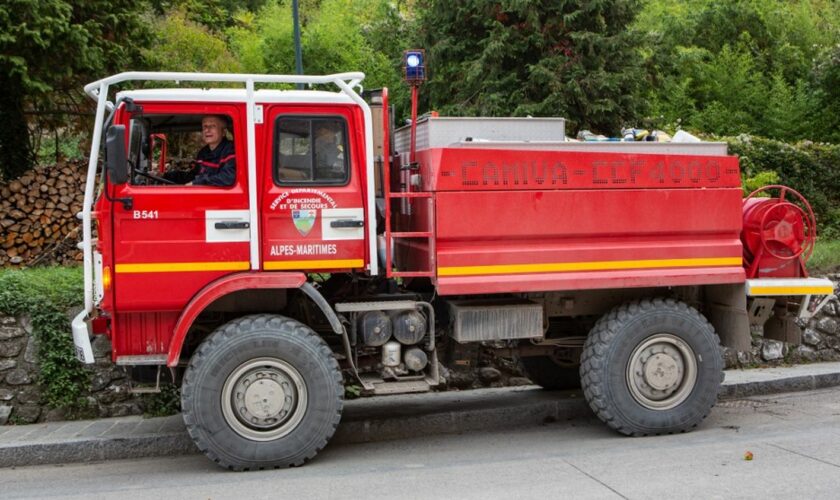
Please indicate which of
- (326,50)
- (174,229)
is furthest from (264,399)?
(326,50)

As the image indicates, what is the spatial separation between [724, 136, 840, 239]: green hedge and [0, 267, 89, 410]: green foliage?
10584mm

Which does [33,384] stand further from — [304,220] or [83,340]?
[304,220]

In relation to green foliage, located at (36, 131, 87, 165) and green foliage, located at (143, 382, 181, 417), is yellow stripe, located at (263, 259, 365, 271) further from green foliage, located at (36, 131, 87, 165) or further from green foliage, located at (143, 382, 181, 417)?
green foliage, located at (36, 131, 87, 165)

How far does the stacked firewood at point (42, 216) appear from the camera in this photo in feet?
39.1

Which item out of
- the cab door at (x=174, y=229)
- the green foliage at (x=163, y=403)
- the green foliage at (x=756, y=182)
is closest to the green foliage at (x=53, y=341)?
the green foliage at (x=163, y=403)

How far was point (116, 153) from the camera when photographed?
5766 millimetres

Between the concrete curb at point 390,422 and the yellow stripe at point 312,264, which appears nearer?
the yellow stripe at point 312,264

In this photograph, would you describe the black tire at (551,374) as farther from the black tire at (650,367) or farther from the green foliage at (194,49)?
the green foliage at (194,49)

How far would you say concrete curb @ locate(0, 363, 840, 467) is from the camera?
669 cm

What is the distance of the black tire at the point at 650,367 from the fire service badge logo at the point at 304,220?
2.43m

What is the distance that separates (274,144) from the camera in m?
6.24

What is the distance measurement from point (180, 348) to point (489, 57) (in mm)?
9184

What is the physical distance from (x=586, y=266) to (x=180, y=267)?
306cm

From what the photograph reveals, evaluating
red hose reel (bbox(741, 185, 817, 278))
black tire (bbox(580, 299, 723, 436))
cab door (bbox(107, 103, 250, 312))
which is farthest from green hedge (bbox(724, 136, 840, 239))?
cab door (bbox(107, 103, 250, 312))
